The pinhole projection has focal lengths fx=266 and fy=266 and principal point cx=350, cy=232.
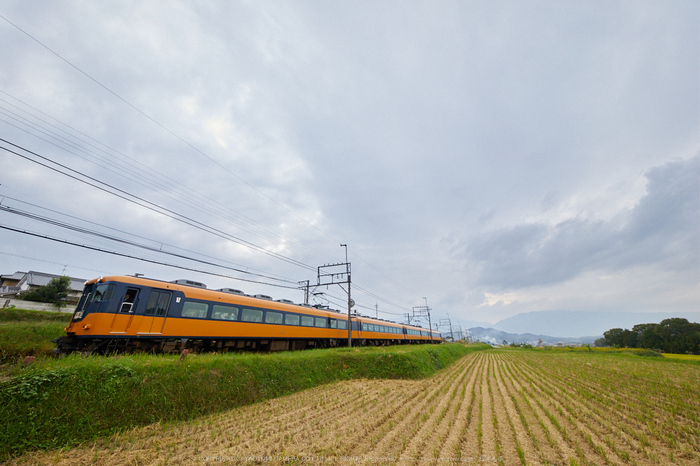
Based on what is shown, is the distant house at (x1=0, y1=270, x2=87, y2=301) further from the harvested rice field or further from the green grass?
the harvested rice field

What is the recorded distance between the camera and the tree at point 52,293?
30427mm

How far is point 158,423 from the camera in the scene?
21.8 feet

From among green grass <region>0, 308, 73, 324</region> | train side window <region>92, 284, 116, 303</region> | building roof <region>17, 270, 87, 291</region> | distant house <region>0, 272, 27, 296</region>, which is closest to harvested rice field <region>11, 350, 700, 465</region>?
train side window <region>92, 284, 116, 303</region>

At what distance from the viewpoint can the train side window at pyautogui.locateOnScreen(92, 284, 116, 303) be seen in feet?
34.1

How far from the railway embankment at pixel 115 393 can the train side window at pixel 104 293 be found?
341 centimetres

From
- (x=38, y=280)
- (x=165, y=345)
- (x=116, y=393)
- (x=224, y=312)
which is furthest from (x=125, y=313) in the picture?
(x=38, y=280)

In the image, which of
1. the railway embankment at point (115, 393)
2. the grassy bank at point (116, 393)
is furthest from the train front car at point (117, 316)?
the grassy bank at point (116, 393)

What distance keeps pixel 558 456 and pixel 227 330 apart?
13.9 metres

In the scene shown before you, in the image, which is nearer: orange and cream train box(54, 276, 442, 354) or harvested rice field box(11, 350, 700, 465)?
harvested rice field box(11, 350, 700, 465)

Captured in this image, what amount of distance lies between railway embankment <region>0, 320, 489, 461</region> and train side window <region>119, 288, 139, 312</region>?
326 cm

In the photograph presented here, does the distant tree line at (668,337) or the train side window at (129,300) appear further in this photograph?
the distant tree line at (668,337)

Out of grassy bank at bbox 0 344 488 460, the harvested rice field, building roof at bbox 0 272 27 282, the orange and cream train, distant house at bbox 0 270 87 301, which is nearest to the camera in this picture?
grassy bank at bbox 0 344 488 460

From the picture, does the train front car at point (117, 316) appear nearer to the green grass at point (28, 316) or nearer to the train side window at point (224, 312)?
the train side window at point (224, 312)

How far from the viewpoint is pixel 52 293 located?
101 feet
